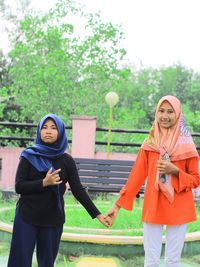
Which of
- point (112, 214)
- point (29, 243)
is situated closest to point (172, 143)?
point (112, 214)

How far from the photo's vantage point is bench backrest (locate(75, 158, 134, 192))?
6938mm

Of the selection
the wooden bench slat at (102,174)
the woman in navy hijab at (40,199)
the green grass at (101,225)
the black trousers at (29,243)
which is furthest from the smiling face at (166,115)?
the wooden bench slat at (102,174)

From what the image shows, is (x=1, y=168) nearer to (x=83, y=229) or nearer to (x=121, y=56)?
(x=83, y=229)

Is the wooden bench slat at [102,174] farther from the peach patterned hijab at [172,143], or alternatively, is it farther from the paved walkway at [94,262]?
the peach patterned hijab at [172,143]

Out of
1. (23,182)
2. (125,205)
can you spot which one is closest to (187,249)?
(125,205)

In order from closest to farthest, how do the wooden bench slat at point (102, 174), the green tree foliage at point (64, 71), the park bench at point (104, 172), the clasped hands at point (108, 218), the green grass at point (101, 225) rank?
the clasped hands at point (108, 218) < the green grass at point (101, 225) < the park bench at point (104, 172) < the wooden bench slat at point (102, 174) < the green tree foliage at point (64, 71)

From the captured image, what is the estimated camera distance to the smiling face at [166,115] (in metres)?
3.21

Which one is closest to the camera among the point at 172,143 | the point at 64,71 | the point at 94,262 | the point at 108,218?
the point at 172,143

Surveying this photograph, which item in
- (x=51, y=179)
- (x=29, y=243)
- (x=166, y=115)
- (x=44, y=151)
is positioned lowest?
(x=29, y=243)

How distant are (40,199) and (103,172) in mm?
4117

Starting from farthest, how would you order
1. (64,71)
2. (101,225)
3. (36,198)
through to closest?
(64,71)
(101,225)
(36,198)

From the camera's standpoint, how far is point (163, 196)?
3176mm

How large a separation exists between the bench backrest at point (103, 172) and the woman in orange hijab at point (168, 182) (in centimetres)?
365

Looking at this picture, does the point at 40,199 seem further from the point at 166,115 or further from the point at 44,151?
the point at 166,115
